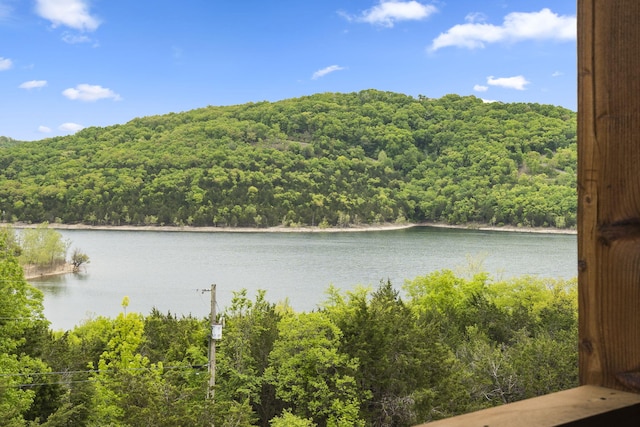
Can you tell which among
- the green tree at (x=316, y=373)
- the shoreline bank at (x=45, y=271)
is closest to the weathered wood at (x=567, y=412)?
the green tree at (x=316, y=373)

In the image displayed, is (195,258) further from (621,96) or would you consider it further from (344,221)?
(621,96)

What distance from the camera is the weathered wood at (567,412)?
1.81ft

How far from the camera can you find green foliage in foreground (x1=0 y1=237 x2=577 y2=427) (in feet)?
34.4

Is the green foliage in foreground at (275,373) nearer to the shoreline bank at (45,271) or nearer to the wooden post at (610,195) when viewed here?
the wooden post at (610,195)

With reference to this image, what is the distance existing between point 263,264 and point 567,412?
147 feet

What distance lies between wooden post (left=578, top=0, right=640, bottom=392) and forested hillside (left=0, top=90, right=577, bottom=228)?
59164 millimetres

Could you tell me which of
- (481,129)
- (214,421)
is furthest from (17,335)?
(481,129)

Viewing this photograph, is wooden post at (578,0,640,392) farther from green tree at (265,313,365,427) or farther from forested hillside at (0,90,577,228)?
forested hillside at (0,90,577,228)

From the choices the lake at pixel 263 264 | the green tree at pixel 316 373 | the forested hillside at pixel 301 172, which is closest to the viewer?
the green tree at pixel 316 373

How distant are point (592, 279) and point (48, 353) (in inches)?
640

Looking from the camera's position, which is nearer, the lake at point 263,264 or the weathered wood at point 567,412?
the weathered wood at point 567,412

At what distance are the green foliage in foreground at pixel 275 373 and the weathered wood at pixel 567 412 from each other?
919 centimetres

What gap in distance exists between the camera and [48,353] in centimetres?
1473

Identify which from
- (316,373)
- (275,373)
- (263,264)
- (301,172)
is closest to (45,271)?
(263,264)
